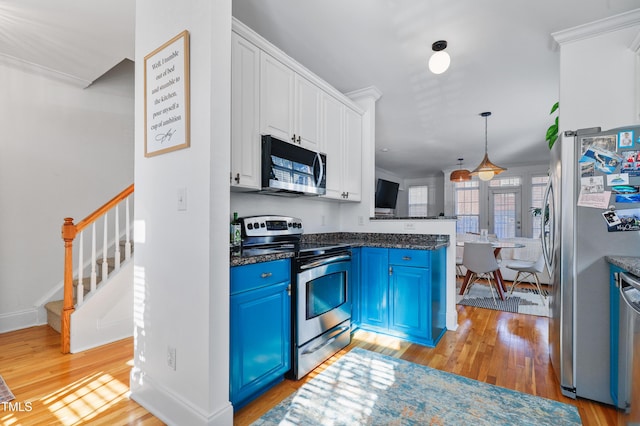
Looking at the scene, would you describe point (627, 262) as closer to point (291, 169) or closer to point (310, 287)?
point (310, 287)

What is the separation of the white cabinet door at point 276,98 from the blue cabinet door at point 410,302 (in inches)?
62.3

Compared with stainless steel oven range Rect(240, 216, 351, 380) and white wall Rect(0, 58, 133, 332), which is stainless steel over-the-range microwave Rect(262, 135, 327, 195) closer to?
stainless steel oven range Rect(240, 216, 351, 380)

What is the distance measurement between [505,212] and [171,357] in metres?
8.97

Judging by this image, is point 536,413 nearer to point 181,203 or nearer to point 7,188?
point 181,203

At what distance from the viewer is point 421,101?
12.8ft

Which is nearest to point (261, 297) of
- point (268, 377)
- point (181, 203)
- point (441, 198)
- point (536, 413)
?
point (268, 377)

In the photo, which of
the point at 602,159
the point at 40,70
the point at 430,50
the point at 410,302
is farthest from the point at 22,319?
the point at 602,159

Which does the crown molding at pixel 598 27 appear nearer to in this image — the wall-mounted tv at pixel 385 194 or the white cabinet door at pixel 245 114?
the white cabinet door at pixel 245 114

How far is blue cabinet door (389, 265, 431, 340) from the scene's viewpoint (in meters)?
2.71

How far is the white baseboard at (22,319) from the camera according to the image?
2.96 metres

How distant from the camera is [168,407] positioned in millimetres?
1671

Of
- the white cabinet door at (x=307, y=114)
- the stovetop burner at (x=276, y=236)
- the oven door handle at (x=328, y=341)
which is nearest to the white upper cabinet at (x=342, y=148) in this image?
the white cabinet door at (x=307, y=114)

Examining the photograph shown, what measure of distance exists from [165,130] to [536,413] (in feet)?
8.67

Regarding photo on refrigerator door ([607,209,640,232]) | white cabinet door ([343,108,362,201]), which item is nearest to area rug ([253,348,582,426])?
photo on refrigerator door ([607,209,640,232])
